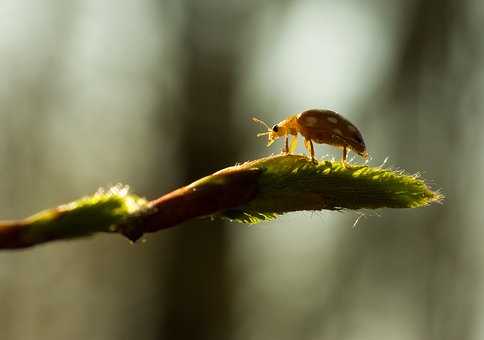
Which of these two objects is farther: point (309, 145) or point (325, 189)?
point (309, 145)

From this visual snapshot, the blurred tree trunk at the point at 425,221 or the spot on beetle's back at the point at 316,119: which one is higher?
the blurred tree trunk at the point at 425,221

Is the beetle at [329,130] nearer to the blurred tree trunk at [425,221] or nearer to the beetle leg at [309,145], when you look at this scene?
the beetle leg at [309,145]

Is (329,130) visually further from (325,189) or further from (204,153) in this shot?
(204,153)

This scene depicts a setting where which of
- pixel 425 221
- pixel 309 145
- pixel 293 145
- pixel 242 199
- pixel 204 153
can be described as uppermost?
pixel 204 153

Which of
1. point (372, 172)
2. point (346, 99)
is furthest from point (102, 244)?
point (372, 172)

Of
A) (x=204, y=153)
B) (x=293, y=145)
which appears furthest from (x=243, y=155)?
(x=293, y=145)

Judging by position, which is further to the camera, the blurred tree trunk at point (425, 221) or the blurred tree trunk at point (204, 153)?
the blurred tree trunk at point (204, 153)

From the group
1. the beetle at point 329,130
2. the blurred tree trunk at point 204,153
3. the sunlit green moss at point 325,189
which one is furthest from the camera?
the blurred tree trunk at point 204,153

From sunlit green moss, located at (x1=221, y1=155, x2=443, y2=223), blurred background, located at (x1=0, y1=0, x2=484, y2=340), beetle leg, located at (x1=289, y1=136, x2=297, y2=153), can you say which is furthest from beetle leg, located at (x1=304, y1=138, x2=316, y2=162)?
blurred background, located at (x1=0, y1=0, x2=484, y2=340)

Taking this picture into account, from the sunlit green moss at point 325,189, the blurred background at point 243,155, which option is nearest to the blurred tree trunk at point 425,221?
the blurred background at point 243,155
